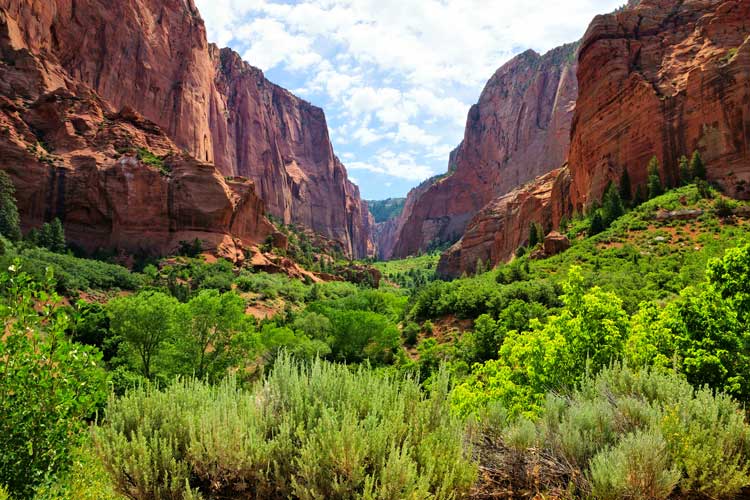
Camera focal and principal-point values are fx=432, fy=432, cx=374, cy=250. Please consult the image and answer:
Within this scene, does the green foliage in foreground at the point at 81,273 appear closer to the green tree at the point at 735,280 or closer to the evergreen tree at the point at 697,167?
the green tree at the point at 735,280

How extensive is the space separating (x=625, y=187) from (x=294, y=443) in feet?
158

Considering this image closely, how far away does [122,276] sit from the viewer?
45219 millimetres

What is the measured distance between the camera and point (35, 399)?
4.47 m

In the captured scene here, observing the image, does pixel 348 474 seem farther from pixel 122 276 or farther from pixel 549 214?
pixel 549 214

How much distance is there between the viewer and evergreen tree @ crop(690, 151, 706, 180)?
1470 inches

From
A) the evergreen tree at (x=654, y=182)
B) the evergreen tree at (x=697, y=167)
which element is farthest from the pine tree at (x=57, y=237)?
the evergreen tree at (x=697, y=167)

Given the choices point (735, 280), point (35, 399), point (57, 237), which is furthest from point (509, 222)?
point (35, 399)

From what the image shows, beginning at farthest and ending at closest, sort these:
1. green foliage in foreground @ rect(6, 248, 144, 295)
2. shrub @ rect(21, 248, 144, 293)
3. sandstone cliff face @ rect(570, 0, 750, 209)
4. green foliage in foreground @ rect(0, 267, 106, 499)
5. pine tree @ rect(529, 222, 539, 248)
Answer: pine tree @ rect(529, 222, 539, 248)
sandstone cliff face @ rect(570, 0, 750, 209)
shrub @ rect(21, 248, 144, 293)
green foliage in foreground @ rect(6, 248, 144, 295)
green foliage in foreground @ rect(0, 267, 106, 499)

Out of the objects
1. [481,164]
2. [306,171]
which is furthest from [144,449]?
[306,171]

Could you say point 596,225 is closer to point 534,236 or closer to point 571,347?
point 534,236

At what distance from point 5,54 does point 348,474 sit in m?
72.1

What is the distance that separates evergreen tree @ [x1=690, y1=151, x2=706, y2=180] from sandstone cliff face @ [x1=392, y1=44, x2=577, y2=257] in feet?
232

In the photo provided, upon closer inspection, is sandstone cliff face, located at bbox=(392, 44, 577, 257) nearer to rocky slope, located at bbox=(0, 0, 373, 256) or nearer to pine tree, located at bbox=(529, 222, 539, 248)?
rocky slope, located at bbox=(0, 0, 373, 256)

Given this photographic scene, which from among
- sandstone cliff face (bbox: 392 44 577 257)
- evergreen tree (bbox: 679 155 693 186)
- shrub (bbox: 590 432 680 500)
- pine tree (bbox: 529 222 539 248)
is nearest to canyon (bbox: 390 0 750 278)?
evergreen tree (bbox: 679 155 693 186)
